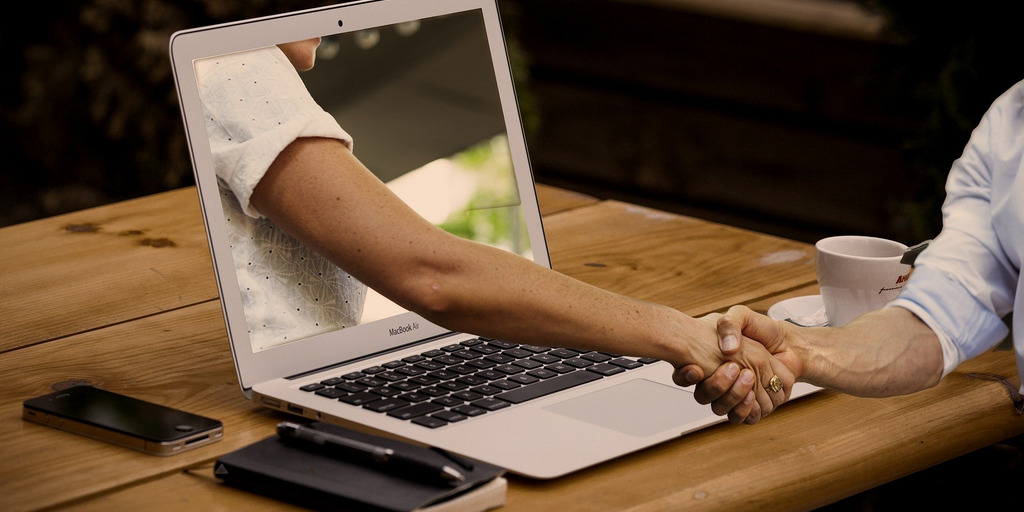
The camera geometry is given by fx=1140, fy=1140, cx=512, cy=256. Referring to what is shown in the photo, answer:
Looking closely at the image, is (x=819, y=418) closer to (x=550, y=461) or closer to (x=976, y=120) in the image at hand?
(x=550, y=461)

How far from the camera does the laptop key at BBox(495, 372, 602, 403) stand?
3.53 feet

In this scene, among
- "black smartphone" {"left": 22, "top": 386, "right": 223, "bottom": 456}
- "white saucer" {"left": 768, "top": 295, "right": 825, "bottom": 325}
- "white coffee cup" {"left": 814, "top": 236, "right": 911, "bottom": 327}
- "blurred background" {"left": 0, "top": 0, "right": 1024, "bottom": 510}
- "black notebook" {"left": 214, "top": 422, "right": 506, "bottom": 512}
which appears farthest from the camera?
"blurred background" {"left": 0, "top": 0, "right": 1024, "bottom": 510}

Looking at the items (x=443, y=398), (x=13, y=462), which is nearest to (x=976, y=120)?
(x=443, y=398)

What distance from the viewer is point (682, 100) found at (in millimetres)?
4281

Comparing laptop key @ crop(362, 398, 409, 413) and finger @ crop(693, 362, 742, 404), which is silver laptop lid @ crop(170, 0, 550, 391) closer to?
laptop key @ crop(362, 398, 409, 413)

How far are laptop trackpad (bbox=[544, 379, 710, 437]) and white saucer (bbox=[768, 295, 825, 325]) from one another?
0.28 metres

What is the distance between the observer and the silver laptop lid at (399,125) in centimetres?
113

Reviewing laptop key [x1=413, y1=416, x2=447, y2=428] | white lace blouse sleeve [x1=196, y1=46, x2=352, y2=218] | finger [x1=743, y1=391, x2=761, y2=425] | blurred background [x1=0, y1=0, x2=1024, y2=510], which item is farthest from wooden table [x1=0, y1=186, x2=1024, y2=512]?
blurred background [x1=0, y1=0, x2=1024, y2=510]

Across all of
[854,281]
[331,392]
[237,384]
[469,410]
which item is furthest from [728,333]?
[237,384]

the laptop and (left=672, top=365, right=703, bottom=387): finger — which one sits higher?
Answer: the laptop

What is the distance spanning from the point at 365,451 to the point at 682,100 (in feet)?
11.7

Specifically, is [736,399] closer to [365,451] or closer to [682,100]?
[365,451]

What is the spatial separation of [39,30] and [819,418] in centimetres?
320

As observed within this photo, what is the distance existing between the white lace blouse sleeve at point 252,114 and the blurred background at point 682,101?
216 centimetres
